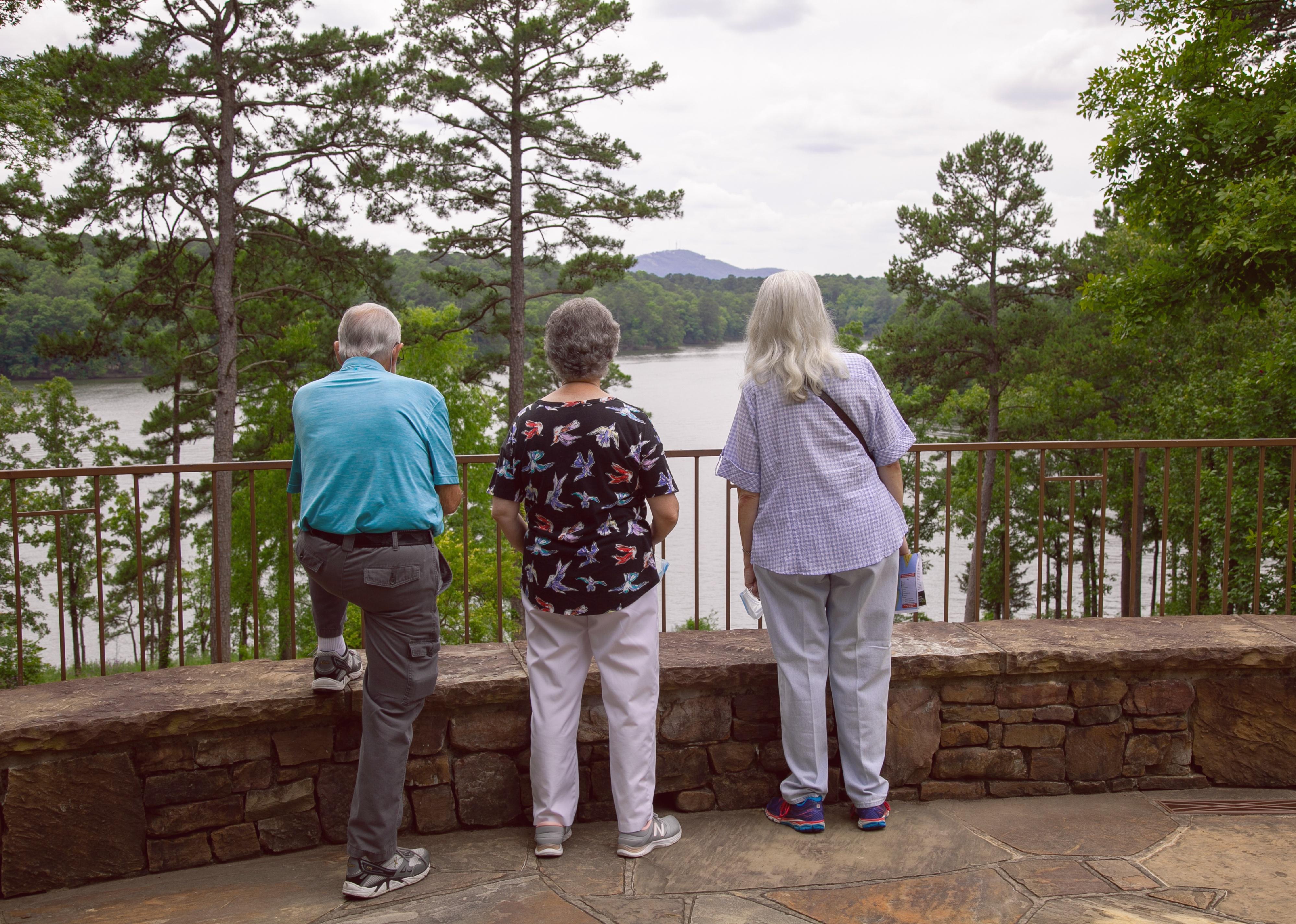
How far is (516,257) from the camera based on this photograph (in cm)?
1905

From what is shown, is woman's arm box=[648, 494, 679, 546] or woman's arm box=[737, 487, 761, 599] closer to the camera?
woman's arm box=[648, 494, 679, 546]

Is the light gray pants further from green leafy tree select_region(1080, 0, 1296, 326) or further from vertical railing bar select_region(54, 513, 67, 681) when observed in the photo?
green leafy tree select_region(1080, 0, 1296, 326)

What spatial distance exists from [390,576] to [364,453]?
0.33 metres

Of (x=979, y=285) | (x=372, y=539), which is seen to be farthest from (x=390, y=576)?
(x=979, y=285)

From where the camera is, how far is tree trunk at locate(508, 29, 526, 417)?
61.2ft

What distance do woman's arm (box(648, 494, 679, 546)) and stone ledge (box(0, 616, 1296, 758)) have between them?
23.2 inches

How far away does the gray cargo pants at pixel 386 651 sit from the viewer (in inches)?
101

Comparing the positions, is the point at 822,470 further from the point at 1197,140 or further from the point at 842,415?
the point at 1197,140

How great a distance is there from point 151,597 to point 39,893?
27.5 m

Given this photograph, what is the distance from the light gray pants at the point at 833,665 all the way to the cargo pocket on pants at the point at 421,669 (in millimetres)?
971

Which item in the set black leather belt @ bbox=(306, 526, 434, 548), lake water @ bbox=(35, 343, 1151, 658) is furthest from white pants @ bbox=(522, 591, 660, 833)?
lake water @ bbox=(35, 343, 1151, 658)

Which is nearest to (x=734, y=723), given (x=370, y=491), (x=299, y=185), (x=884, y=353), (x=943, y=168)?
(x=370, y=491)

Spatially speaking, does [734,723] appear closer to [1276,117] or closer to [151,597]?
[1276,117]

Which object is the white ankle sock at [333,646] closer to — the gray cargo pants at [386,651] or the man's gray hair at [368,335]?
the gray cargo pants at [386,651]
